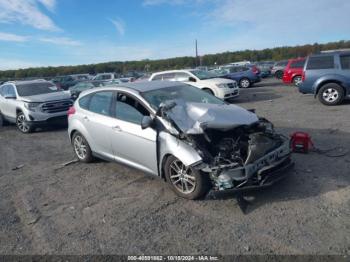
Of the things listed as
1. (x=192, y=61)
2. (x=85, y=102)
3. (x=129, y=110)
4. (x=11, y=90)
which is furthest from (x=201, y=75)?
(x=192, y=61)

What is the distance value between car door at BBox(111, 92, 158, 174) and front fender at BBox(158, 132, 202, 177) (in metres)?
0.13

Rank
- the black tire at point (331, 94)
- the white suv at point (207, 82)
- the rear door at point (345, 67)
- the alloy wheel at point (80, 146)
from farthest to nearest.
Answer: the white suv at point (207, 82) → the black tire at point (331, 94) → the rear door at point (345, 67) → the alloy wheel at point (80, 146)

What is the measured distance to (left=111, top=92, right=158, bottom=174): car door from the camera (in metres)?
4.76

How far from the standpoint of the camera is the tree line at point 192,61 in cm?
6122

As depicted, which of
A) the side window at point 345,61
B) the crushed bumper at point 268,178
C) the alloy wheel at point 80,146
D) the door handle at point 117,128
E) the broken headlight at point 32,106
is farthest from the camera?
the side window at point 345,61

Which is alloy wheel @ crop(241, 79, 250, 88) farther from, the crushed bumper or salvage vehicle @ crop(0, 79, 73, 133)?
the crushed bumper

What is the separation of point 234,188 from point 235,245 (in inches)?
32.4

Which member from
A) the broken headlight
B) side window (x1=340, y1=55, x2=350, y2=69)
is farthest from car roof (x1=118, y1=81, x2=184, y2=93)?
side window (x1=340, y1=55, x2=350, y2=69)

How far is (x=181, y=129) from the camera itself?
439 cm

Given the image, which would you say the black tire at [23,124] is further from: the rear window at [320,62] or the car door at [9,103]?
the rear window at [320,62]

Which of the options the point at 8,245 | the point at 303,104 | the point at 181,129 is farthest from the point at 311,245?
the point at 303,104

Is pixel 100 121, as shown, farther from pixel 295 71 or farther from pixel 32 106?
pixel 295 71

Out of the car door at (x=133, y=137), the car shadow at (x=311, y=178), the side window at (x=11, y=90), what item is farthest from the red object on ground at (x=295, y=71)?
the car door at (x=133, y=137)

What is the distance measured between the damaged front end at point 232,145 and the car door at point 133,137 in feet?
1.71
